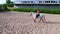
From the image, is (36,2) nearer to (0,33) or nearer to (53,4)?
(53,4)

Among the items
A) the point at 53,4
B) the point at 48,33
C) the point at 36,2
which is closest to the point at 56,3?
the point at 53,4

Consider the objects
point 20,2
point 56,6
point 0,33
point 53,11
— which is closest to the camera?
point 0,33

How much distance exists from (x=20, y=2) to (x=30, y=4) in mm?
3832

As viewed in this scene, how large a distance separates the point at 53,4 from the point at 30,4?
755cm

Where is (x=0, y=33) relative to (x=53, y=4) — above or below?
above

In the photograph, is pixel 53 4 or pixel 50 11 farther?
pixel 53 4

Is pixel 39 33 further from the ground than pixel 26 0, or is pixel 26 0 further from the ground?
pixel 39 33

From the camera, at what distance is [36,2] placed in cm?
6366

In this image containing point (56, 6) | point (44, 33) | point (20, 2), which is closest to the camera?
point (44, 33)

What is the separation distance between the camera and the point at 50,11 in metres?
45.0

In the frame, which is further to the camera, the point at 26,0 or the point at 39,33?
the point at 26,0

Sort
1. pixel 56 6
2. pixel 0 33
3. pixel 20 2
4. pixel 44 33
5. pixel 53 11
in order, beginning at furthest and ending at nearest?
pixel 20 2 → pixel 56 6 → pixel 53 11 → pixel 44 33 → pixel 0 33

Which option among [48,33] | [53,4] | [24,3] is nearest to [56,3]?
[53,4]

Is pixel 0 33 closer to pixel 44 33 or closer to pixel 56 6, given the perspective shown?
pixel 44 33
